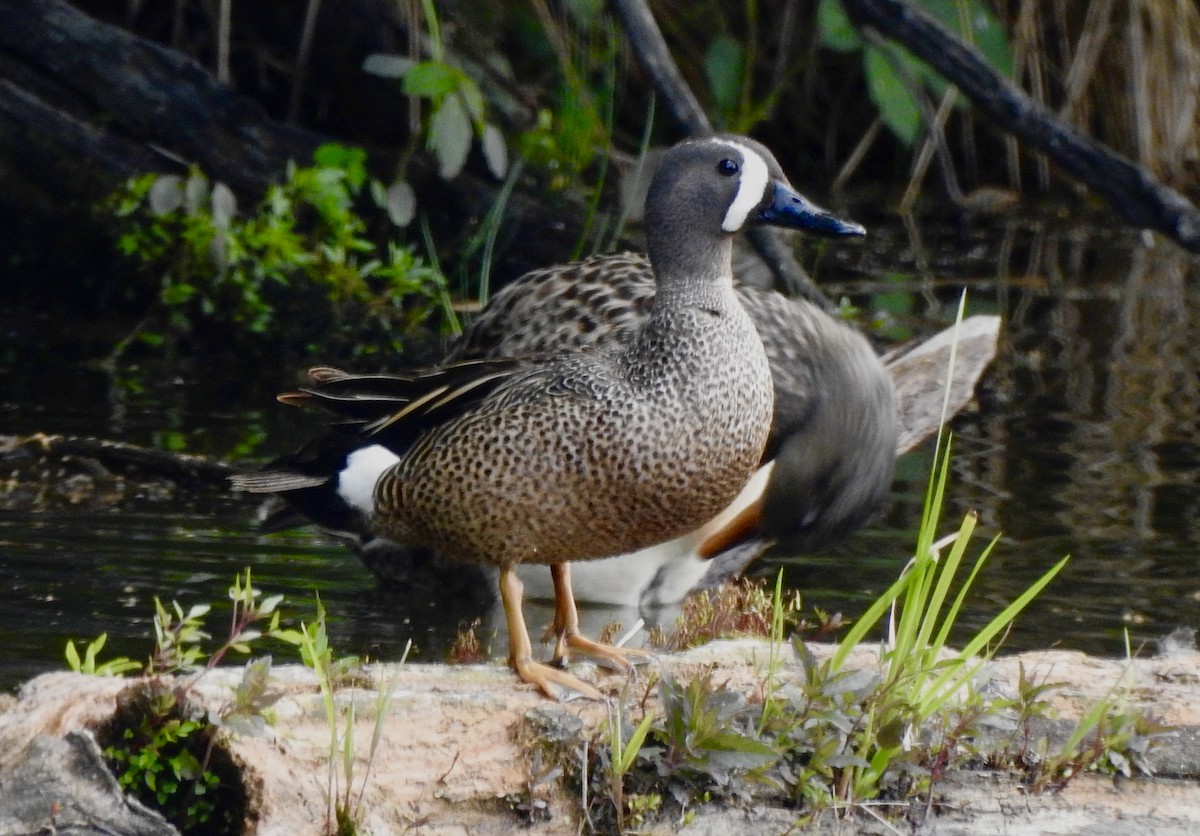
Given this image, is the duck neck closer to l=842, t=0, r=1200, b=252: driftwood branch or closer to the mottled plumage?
the mottled plumage

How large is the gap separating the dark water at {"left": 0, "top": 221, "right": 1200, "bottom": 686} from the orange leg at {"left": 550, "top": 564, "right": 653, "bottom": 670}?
463 mm

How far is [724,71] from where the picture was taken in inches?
337

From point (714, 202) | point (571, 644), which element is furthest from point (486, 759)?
point (714, 202)

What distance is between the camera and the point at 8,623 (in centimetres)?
383

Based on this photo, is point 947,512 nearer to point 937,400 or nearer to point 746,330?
point 937,400

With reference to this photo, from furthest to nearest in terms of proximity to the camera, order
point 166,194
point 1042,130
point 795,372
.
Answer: point 166,194 < point 1042,130 < point 795,372

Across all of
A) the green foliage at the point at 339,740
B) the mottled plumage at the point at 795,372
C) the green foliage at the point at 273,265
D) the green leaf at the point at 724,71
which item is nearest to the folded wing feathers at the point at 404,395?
the mottled plumage at the point at 795,372

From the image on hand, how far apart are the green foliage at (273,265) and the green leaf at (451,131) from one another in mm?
1283

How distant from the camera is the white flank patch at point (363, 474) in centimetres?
379

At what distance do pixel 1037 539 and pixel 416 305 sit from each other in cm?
285

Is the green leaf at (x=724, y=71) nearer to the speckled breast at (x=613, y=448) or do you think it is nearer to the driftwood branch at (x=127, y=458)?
the driftwood branch at (x=127, y=458)

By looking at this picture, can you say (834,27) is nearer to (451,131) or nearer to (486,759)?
(451,131)

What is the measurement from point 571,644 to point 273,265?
3.35m

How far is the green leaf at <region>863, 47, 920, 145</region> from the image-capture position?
8.52 metres
